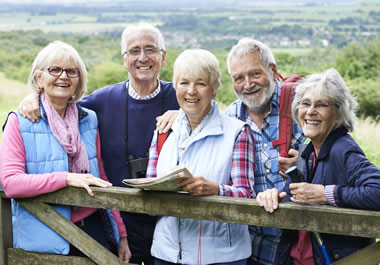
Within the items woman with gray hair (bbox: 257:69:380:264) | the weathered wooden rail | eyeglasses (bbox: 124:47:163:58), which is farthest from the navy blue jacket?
eyeglasses (bbox: 124:47:163:58)

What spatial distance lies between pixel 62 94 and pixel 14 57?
47.3 m

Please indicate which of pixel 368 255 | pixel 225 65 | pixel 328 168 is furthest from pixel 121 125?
pixel 225 65

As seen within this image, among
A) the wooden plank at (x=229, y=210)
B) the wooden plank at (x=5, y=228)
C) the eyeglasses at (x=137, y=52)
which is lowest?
the wooden plank at (x=5, y=228)

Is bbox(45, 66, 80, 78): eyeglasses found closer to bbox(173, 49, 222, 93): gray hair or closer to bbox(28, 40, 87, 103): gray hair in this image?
bbox(28, 40, 87, 103): gray hair

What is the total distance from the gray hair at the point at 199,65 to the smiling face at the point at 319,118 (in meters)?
0.62

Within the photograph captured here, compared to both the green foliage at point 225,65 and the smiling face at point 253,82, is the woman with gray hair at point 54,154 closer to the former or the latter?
the smiling face at point 253,82

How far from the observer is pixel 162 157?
3146mm

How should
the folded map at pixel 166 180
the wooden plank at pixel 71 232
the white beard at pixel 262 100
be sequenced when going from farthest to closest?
the white beard at pixel 262 100
the wooden plank at pixel 71 232
the folded map at pixel 166 180

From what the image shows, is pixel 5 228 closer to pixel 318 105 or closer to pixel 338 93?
pixel 318 105

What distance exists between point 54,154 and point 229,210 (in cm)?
124

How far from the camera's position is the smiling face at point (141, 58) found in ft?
12.7

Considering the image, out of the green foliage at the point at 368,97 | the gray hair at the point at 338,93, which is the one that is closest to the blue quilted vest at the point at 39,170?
the gray hair at the point at 338,93

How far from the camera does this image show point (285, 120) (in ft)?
11.8

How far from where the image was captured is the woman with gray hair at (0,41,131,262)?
3104mm
